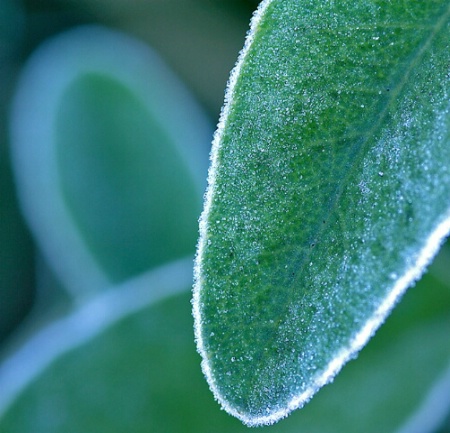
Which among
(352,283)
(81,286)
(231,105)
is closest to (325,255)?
(352,283)

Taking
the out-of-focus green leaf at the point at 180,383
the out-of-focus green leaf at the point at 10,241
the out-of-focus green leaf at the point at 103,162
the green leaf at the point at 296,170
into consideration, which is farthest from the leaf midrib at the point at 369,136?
the out-of-focus green leaf at the point at 10,241

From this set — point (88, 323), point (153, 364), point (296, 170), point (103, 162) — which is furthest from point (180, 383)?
point (296, 170)

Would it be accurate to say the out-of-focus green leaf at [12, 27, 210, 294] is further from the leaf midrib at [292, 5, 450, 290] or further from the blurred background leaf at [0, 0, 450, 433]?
the leaf midrib at [292, 5, 450, 290]

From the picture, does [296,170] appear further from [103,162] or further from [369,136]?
[103,162]

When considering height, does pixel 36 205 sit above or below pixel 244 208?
below

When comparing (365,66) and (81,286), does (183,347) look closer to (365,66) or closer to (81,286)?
(81,286)

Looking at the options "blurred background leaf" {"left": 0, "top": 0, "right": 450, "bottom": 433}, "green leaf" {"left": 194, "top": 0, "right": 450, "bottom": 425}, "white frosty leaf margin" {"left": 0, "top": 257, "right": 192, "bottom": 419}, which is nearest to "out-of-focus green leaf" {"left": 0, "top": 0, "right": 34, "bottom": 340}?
"blurred background leaf" {"left": 0, "top": 0, "right": 450, "bottom": 433}
